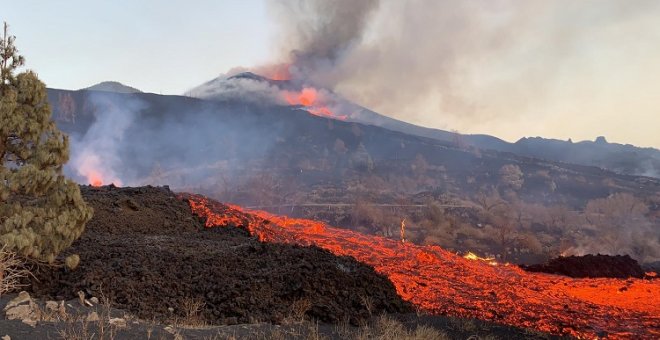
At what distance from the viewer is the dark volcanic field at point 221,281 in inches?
377

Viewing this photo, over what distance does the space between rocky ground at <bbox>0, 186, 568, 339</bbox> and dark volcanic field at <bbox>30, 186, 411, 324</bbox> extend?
1.0 inches

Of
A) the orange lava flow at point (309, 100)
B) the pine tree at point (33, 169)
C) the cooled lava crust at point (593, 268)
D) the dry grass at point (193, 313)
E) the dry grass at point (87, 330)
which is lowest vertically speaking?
the cooled lava crust at point (593, 268)

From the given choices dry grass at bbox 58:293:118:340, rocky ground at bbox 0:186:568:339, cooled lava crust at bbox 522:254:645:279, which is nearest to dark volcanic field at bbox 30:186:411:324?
rocky ground at bbox 0:186:568:339

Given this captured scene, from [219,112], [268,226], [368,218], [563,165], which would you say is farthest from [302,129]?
[268,226]

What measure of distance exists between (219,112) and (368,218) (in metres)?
88.5

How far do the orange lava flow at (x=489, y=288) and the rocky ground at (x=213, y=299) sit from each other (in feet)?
12.1

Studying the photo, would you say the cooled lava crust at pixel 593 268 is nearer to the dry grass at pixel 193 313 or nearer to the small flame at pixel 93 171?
Answer: the dry grass at pixel 193 313

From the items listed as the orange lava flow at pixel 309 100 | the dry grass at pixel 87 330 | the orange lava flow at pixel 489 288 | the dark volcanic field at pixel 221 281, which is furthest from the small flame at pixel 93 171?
the dry grass at pixel 87 330

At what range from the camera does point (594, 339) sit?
12.4 m

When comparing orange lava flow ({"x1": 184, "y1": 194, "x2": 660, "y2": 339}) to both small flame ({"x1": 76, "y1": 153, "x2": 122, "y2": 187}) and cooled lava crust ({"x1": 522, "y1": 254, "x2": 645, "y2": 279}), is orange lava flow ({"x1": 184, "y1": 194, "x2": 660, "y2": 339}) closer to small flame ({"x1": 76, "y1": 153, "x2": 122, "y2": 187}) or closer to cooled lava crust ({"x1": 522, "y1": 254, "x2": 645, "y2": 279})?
cooled lava crust ({"x1": 522, "y1": 254, "x2": 645, "y2": 279})

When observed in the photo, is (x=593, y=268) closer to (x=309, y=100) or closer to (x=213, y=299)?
(x=213, y=299)

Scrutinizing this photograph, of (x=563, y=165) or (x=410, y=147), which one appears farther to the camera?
(x=410, y=147)

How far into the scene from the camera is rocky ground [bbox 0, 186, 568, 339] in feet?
23.3

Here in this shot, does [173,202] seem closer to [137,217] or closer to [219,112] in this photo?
[137,217]
